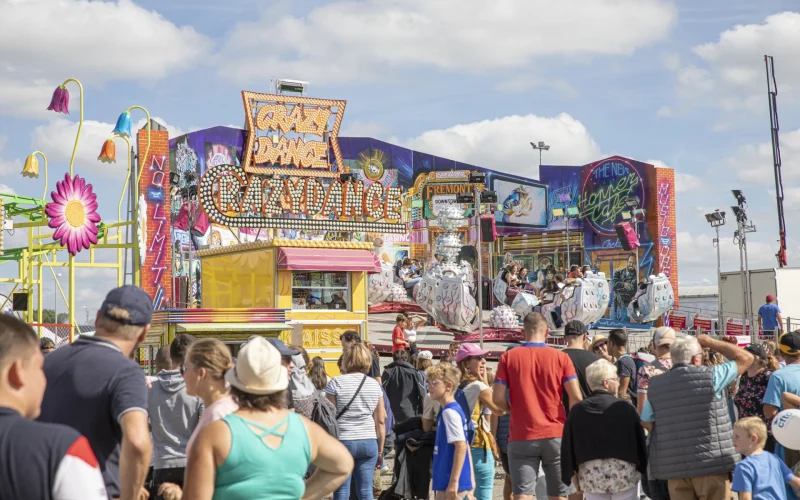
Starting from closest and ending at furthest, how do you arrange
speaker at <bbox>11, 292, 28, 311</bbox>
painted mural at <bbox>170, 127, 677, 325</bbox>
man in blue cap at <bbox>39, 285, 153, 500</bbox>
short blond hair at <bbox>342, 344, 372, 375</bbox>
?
man in blue cap at <bbox>39, 285, 153, 500</bbox>, short blond hair at <bbox>342, 344, 372, 375</bbox>, speaker at <bbox>11, 292, 28, 311</bbox>, painted mural at <bbox>170, 127, 677, 325</bbox>

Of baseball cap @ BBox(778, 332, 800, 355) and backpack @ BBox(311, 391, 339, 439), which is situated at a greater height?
baseball cap @ BBox(778, 332, 800, 355)

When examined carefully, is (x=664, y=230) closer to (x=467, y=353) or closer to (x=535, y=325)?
(x=467, y=353)

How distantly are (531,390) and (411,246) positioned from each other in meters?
39.7

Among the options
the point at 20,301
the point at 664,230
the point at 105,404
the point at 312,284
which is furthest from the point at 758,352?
the point at 664,230

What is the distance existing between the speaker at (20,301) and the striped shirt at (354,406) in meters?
14.8

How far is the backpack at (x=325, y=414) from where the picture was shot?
6.42 m

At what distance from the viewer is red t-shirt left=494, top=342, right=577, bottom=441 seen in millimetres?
6246

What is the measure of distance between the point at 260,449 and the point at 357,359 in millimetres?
3798

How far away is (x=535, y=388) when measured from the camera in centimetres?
628

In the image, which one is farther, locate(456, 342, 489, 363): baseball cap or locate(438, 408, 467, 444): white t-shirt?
locate(456, 342, 489, 363): baseball cap

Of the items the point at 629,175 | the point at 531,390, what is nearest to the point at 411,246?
the point at 629,175

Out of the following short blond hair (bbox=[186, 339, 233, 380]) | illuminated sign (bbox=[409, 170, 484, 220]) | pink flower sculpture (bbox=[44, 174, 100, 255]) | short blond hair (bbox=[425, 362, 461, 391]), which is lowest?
short blond hair (bbox=[425, 362, 461, 391])

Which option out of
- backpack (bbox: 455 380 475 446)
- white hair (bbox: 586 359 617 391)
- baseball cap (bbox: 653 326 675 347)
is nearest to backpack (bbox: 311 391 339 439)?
backpack (bbox: 455 380 475 446)

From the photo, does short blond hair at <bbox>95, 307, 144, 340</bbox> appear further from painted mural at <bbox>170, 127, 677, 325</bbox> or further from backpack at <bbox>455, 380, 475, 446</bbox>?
painted mural at <bbox>170, 127, 677, 325</bbox>
